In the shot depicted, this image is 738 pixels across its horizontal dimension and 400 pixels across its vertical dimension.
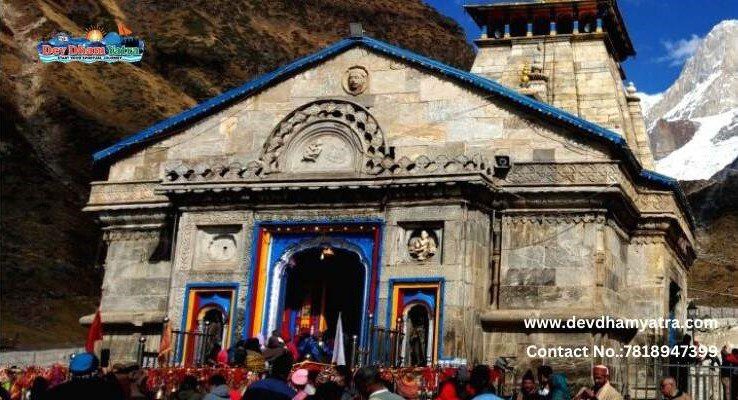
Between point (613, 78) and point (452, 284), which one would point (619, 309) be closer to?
point (452, 284)

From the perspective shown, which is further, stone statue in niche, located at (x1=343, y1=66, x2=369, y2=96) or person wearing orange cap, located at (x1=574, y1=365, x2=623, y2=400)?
stone statue in niche, located at (x1=343, y1=66, x2=369, y2=96)

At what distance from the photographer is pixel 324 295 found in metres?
26.2

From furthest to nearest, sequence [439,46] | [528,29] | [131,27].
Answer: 1. [439,46]
2. [131,27]
3. [528,29]

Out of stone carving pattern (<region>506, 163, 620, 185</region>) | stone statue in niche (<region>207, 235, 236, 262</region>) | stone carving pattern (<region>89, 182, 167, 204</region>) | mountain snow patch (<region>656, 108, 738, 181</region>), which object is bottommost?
A: stone statue in niche (<region>207, 235, 236, 262</region>)

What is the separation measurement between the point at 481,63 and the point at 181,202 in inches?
494

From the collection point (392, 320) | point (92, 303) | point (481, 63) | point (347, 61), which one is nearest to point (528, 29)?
point (481, 63)

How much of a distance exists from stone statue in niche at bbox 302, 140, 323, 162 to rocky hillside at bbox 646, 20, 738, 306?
3184cm

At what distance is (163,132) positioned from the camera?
27734mm

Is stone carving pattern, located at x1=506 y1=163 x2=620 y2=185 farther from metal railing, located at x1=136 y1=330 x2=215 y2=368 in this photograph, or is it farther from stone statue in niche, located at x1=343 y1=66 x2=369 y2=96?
metal railing, located at x1=136 y1=330 x2=215 y2=368

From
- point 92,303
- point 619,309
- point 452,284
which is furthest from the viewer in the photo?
point 92,303

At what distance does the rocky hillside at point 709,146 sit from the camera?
57031 millimetres

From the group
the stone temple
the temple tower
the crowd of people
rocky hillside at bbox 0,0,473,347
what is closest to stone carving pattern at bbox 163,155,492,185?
the stone temple

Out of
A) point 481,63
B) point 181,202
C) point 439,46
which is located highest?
point 439,46

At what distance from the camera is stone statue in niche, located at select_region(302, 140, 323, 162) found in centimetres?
2539
